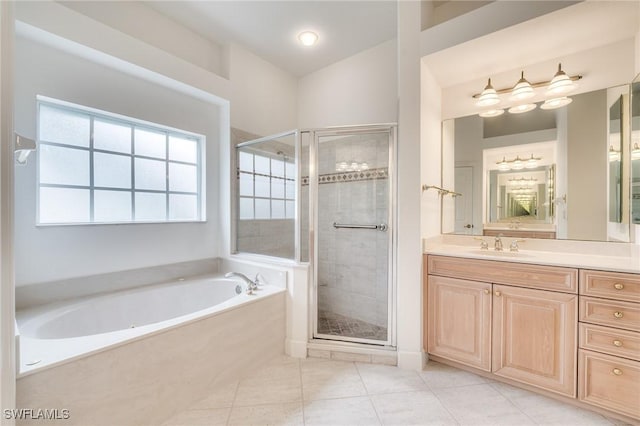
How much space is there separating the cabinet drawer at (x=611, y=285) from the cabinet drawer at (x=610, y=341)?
18 cm

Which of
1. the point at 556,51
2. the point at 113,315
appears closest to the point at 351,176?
the point at 556,51

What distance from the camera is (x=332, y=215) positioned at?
2.61 m

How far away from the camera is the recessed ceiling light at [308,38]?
2541 millimetres

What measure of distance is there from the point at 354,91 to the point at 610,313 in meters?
2.68

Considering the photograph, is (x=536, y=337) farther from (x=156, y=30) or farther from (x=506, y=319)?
(x=156, y=30)

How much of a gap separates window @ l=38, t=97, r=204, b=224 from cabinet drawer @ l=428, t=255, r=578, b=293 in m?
2.33

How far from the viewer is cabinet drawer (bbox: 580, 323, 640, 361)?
1.35 metres

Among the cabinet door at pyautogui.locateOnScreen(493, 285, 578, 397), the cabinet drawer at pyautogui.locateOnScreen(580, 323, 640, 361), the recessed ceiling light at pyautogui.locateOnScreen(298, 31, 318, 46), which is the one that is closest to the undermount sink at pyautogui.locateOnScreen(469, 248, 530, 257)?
the cabinet door at pyautogui.locateOnScreen(493, 285, 578, 397)

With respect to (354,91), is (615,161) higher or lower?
lower

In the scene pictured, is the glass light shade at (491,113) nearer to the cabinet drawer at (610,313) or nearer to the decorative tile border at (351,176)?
the decorative tile border at (351,176)


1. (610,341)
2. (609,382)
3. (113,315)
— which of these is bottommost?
(609,382)

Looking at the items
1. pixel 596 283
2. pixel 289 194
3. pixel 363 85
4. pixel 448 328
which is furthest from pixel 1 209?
pixel 363 85

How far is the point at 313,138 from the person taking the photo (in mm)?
2287

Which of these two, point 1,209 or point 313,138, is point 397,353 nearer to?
point 313,138
